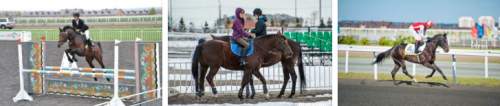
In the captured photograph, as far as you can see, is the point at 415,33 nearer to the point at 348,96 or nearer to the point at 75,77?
the point at 348,96

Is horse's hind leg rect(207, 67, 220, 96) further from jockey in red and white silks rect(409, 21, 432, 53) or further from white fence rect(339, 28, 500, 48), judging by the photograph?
jockey in red and white silks rect(409, 21, 432, 53)

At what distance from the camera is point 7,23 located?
16.1ft

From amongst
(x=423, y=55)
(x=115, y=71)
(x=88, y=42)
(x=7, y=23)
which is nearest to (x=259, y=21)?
(x=115, y=71)

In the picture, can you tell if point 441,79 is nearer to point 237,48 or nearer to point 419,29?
point 419,29

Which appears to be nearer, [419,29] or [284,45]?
[284,45]

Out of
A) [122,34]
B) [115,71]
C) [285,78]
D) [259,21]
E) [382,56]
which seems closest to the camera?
[259,21]

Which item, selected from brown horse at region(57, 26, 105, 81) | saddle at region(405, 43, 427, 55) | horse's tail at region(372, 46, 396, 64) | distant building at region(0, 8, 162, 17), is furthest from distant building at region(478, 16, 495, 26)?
brown horse at region(57, 26, 105, 81)

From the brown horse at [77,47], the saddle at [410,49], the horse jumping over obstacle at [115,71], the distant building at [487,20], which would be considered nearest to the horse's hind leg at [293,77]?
the saddle at [410,49]

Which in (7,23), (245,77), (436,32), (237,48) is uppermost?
(7,23)

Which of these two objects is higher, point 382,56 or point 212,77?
point 382,56

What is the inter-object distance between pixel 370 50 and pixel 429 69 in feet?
1.55

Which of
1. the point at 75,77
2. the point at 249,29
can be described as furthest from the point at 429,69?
the point at 75,77

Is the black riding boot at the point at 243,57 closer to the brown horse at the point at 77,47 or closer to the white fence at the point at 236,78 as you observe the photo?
the white fence at the point at 236,78

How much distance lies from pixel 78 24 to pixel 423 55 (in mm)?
2841
